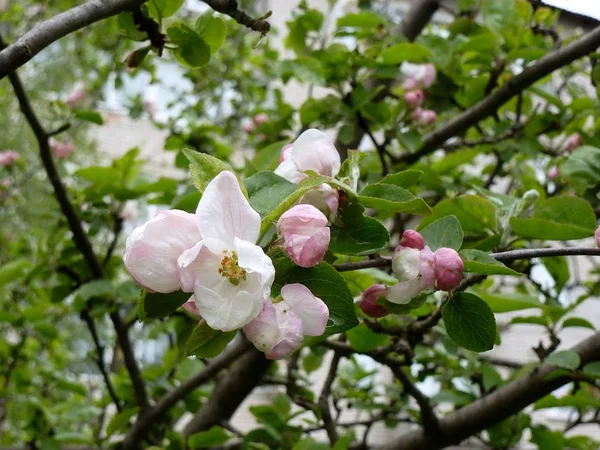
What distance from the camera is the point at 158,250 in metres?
0.54

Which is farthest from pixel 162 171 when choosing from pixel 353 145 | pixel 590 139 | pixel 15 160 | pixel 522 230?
Answer: pixel 522 230

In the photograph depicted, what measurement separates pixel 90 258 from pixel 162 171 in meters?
5.19

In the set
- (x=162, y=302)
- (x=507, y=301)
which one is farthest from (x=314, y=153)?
(x=507, y=301)

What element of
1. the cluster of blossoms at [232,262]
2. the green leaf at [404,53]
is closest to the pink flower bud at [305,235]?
the cluster of blossoms at [232,262]

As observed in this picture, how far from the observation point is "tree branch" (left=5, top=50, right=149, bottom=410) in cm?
125

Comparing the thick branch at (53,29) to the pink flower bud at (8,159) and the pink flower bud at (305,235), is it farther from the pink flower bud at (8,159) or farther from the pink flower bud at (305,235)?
the pink flower bud at (8,159)

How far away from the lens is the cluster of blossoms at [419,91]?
1.57 meters

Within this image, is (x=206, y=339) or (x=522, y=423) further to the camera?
(x=522, y=423)

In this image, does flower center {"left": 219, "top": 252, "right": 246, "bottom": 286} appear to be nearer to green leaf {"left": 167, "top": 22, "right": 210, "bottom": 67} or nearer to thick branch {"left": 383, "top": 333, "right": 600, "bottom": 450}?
green leaf {"left": 167, "top": 22, "right": 210, "bottom": 67}

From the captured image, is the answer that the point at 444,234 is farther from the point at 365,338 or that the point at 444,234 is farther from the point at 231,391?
the point at 231,391

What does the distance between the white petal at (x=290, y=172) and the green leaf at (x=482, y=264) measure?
181 mm

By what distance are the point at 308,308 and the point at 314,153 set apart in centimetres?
18

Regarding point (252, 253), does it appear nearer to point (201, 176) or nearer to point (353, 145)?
point (201, 176)

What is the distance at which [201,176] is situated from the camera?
0.60 meters
